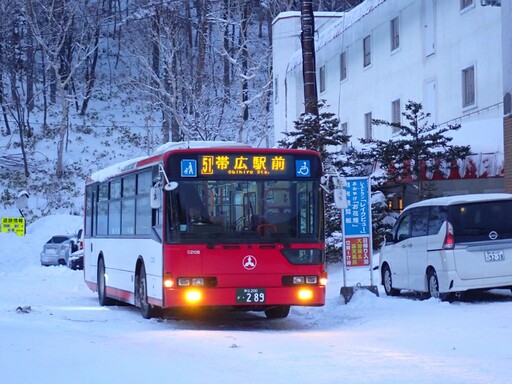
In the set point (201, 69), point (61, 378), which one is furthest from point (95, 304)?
point (201, 69)

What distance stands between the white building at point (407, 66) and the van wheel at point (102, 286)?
1064 centimetres

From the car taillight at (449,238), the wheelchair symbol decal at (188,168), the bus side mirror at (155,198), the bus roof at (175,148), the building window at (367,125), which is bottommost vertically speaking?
the car taillight at (449,238)

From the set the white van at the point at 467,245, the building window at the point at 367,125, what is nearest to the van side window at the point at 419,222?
the white van at the point at 467,245

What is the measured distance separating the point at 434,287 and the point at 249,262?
433 cm

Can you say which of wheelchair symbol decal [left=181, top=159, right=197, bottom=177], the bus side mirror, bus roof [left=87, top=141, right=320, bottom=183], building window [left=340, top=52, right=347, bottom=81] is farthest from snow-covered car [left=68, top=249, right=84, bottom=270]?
wheelchair symbol decal [left=181, top=159, right=197, bottom=177]

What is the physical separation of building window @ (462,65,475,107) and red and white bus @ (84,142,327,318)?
14.7 meters

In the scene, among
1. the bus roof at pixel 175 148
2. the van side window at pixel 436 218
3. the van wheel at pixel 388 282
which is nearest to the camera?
the bus roof at pixel 175 148

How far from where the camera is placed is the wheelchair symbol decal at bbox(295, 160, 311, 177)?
616 inches

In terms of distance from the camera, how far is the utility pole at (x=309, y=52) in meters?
25.7

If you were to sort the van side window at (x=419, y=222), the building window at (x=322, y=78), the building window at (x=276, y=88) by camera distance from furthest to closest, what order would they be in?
the building window at (x=276, y=88) → the building window at (x=322, y=78) → the van side window at (x=419, y=222)

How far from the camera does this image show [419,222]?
1870 centimetres

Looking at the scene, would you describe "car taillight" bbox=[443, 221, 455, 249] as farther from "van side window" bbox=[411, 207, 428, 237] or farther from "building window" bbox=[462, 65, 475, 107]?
"building window" bbox=[462, 65, 475, 107]

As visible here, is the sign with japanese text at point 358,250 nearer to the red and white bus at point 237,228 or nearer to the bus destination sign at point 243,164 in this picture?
the red and white bus at point 237,228

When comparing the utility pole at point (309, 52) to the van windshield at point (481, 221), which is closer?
the van windshield at point (481, 221)
